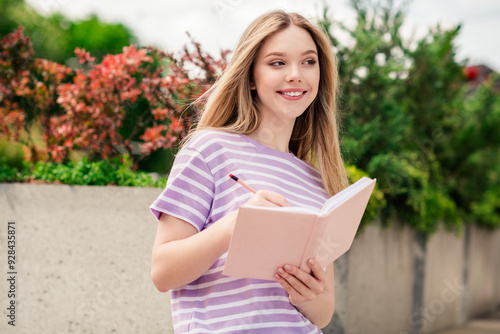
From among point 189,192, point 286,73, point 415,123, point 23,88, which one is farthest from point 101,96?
point 415,123

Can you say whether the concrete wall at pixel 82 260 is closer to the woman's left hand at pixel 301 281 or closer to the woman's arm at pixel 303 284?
the woman's arm at pixel 303 284

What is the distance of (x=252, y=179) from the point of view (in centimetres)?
177

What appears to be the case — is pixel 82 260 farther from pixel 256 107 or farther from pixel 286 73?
pixel 286 73

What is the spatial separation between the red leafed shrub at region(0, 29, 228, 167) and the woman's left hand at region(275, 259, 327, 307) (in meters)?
2.24

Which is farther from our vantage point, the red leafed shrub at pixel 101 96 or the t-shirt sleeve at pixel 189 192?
the red leafed shrub at pixel 101 96

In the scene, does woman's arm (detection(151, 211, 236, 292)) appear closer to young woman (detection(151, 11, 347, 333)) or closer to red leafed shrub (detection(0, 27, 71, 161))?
young woman (detection(151, 11, 347, 333))

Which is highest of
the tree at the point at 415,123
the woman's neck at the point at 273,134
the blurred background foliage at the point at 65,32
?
the blurred background foliage at the point at 65,32

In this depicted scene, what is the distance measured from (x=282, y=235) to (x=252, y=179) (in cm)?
32

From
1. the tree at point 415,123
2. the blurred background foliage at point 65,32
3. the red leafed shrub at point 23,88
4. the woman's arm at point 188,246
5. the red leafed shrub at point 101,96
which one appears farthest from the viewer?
the blurred background foliage at point 65,32

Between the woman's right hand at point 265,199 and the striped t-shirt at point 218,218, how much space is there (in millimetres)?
173

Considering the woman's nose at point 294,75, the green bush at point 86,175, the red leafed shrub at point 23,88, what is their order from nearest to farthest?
the woman's nose at point 294,75 → the green bush at point 86,175 → the red leafed shrub at point 23,88

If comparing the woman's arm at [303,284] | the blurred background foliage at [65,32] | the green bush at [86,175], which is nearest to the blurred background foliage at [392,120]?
the green bush at [86,175]

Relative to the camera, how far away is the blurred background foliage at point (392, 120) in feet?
13.1

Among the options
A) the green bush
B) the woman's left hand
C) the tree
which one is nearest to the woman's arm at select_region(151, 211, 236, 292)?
the woman's left hand
